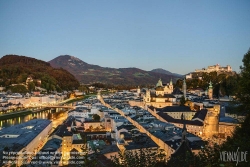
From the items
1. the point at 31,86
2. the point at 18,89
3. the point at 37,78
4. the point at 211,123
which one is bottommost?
the point at 211,123

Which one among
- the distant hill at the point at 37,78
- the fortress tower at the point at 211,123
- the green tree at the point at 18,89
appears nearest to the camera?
the fortress tower at the point at 211,123

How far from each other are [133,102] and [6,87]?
85.0 ft

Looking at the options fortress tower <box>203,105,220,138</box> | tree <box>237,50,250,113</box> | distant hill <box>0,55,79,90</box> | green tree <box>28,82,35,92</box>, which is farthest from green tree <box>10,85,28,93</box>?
tree <box>237,50,250,113</box>

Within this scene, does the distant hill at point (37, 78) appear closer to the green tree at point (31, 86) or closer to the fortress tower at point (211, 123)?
the green tree at point (31, 86)

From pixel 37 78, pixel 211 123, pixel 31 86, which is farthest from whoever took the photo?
pixel 37 78

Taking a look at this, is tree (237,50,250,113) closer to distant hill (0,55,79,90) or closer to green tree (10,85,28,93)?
green tree (10,85,28,93)

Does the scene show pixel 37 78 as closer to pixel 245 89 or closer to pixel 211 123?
pixel 211 123

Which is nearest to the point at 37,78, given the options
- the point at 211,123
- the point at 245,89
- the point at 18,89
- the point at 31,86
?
the point at 31,86

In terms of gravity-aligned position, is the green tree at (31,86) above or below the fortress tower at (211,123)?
above

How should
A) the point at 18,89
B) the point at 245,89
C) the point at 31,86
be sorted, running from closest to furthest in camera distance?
the point at 245,89 < the point at 18,89 < the point at 31,86

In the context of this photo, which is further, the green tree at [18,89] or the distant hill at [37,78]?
the distant hill at [37,78]

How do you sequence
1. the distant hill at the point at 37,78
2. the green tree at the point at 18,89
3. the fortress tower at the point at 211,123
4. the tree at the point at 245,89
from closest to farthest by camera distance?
the tree at the point at 245,89 < the fortress tower at the point at 211,123 < the green tree at the point at 18,89 < the distant hill at the point at 37,78

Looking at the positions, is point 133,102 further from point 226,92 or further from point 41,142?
point 41,142

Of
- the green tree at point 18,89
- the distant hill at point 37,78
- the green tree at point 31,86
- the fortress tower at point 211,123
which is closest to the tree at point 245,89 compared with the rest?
the fortress tower at point 211,123
